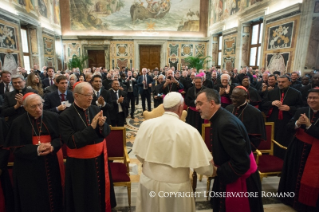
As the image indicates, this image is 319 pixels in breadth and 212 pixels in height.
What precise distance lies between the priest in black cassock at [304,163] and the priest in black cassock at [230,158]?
1.13 metres

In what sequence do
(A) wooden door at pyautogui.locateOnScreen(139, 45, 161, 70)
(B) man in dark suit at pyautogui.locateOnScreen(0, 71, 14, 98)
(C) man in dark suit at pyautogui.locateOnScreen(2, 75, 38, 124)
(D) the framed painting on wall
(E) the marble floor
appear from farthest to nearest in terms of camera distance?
(A) wooden door at pyautogui.locateOnScreen(139, 45, 161, 70) → (D) the framed painting on wall → (B) man in dark suit at pyautogui.locateOnScreen(0, 71, 14, 98) → (C) man in dark suit at pyautogui.locateOnScreen(2, 75, 38, 124) → (E) the marble floor

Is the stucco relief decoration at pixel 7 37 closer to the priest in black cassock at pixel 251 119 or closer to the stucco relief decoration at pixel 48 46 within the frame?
the stucco relief decoration at pixel 48 46

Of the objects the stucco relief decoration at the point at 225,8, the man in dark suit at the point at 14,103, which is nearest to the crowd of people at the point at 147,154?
the man in dark suit at the point at 14,103

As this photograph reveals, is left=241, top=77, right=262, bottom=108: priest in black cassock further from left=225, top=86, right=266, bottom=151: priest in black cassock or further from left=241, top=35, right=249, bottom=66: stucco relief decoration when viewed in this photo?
left=241, top=35, right=249, bottom=66: stucco relief decoration

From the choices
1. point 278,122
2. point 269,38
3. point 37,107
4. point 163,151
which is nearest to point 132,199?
point 163,151

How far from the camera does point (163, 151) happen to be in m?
1.91

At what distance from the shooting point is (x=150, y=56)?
701 inches

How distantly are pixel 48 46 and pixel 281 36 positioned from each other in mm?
14035

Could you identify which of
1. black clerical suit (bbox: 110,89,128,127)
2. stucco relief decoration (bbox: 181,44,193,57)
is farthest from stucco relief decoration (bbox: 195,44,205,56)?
black clerical suit (bbox: 110,89,128,127)

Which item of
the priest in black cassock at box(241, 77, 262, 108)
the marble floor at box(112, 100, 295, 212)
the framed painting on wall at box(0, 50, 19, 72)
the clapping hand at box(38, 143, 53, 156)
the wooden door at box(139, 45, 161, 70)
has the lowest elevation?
the marble floor at box(112, 100, 295, 212)

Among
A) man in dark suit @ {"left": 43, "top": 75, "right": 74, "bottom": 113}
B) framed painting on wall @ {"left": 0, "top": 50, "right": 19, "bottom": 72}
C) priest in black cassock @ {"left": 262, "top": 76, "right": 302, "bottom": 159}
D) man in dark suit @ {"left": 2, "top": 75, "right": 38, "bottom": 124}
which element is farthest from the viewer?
framed painting on wall @ {"left": 0, "top": 50, "right": 19, "bottom": 72}

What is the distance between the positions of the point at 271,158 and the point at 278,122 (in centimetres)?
138

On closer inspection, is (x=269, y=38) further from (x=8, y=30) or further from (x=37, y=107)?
(x=8, y=30)

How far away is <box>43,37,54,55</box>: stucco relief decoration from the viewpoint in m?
13.4
